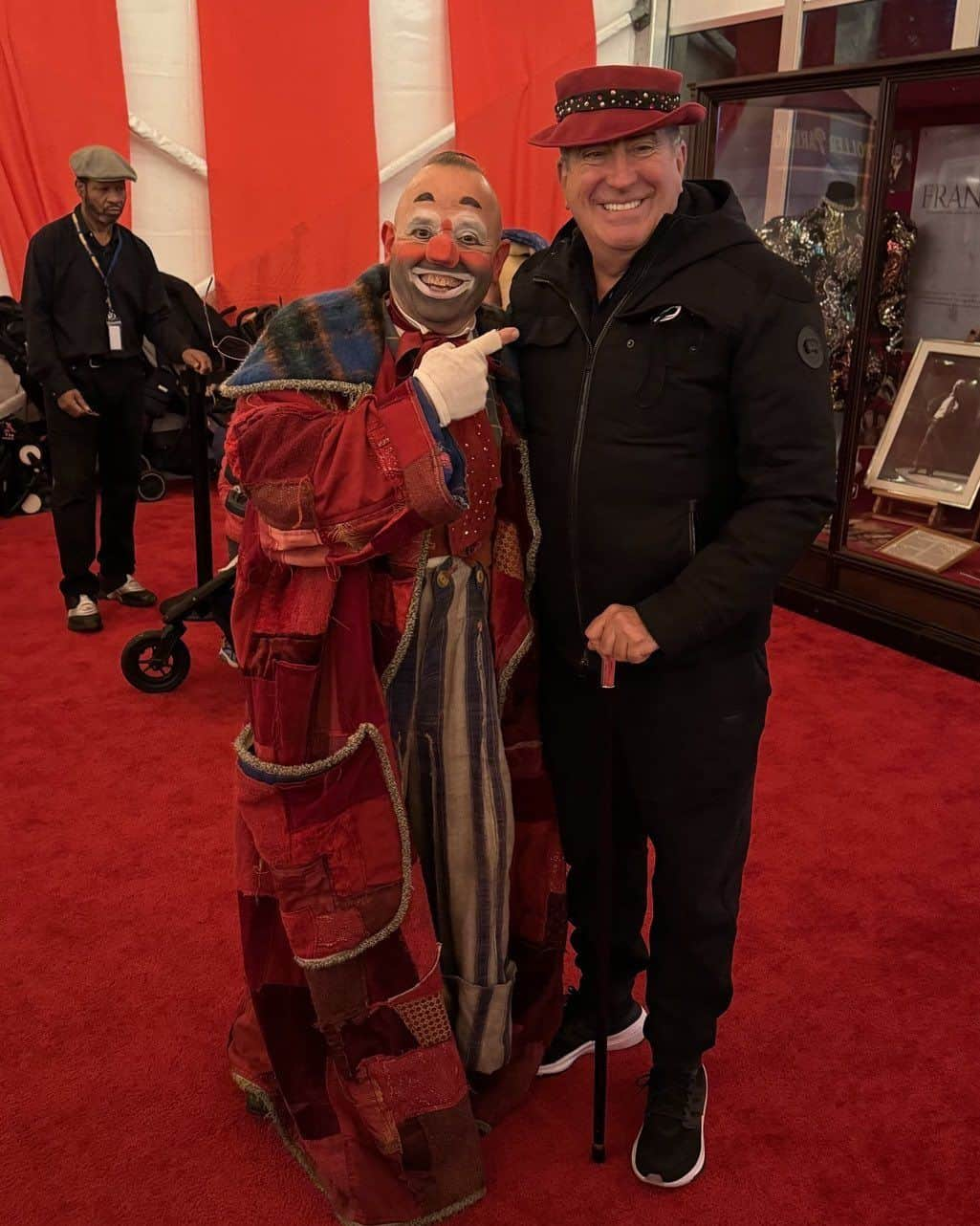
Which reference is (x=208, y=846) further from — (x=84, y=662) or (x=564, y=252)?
(x=564, y=252)

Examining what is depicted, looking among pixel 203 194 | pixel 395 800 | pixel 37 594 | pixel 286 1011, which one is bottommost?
pixel 37 594

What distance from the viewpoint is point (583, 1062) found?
2.19m

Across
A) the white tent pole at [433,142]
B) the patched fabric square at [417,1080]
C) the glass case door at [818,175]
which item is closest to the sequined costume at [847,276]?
the glass case door at [818,175]

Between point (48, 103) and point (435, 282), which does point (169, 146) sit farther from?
point (435, 282)

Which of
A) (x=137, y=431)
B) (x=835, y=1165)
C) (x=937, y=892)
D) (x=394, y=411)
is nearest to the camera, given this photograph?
(x=394, y=411)

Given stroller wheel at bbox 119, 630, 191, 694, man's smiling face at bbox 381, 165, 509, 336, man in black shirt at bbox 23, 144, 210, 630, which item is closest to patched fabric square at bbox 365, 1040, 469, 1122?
man's smiling face at bbox 381, 165, 509, 336

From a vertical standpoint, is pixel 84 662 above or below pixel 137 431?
below

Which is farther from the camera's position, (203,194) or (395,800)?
(203,194)

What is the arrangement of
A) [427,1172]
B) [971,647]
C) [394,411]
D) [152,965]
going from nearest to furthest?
[394,411], [427,1172], [152,965], [971,647]

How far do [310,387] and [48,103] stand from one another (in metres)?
5.06

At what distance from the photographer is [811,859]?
2824 millimetres

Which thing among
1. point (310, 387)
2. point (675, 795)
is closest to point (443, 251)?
point (310, 387)

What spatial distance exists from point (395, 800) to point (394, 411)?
0.57 metres

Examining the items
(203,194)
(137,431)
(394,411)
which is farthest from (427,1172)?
(203,194)
